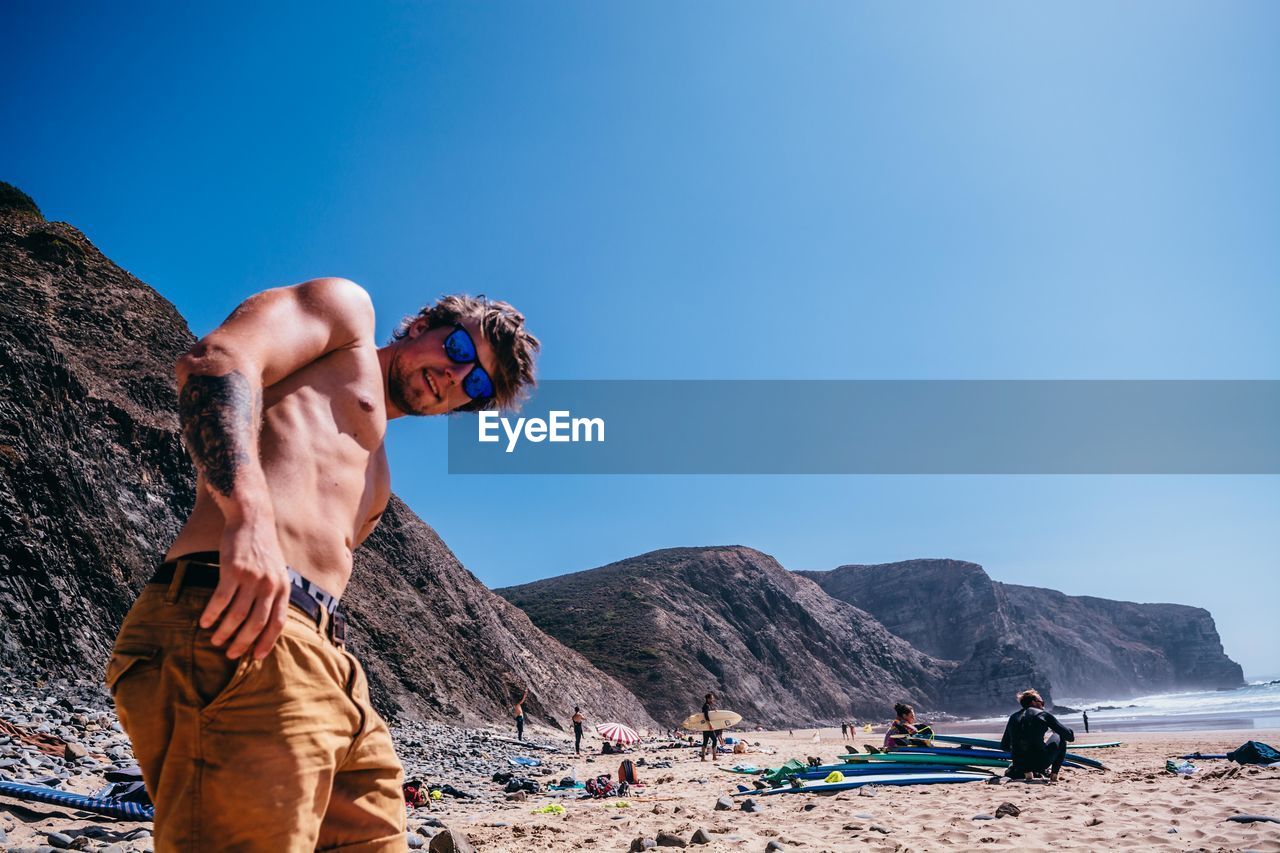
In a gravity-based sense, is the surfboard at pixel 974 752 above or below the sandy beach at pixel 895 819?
below

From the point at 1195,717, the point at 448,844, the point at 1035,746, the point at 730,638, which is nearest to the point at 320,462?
the point at 448,844

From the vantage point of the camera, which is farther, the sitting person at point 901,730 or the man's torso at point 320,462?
the sitting person at point 901,730

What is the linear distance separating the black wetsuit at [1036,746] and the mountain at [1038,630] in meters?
82.5

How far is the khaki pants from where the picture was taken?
60.8 inches

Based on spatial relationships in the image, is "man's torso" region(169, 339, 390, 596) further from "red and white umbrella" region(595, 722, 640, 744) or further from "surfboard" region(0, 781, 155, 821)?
"red and white umbrella" region(595, 722, 640, 744)

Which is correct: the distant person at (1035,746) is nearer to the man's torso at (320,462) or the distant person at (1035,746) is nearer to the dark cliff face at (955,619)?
the man's torso at (320,462)

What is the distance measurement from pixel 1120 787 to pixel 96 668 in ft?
62.9

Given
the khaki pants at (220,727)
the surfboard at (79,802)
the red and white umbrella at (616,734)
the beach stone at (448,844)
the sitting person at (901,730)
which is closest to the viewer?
the khaki pants at (220,727)

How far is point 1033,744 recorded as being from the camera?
395 inches

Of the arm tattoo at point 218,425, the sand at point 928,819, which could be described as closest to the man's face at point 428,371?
the arm tattoo at point 218,425

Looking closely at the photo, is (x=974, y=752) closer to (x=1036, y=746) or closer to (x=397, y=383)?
(x=1036, y=746)

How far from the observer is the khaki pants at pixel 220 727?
1544 mm

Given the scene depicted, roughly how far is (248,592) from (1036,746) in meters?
11.2

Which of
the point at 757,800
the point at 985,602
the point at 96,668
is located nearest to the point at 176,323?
the point at 96,668
